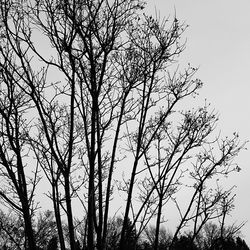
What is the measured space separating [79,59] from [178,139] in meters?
3.80

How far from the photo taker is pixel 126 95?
5.56 metres

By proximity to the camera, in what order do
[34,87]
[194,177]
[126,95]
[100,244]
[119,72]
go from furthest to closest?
[194,177], [119,72], [126,95], [34,87], [100,244]

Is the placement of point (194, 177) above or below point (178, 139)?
below

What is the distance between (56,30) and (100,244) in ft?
10.7

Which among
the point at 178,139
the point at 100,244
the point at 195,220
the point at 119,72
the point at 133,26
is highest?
the point at 133,26

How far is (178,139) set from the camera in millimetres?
7719

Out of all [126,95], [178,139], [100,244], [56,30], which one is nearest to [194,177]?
[178,139]

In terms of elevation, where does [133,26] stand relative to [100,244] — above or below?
above

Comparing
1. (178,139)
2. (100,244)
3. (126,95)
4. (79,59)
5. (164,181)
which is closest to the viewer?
(100,244)

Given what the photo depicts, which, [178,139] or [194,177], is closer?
[178,139]

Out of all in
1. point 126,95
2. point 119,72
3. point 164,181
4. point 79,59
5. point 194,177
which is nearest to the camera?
point 79,59

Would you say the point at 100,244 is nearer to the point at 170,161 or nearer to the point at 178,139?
the point at 170,161

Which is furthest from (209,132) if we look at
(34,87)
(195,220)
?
(34,87)

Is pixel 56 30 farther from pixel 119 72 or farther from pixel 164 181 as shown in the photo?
pixel 164 181
